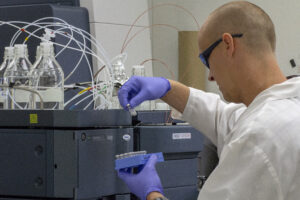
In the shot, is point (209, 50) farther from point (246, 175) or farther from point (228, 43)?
point (246, 175)

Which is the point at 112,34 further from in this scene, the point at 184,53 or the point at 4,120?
the point at 4,120

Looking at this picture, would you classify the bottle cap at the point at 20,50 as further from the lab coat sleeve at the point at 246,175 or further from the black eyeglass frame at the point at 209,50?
the lab coat sleeve at the point at 246,175

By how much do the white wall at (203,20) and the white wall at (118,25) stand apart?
2.64 feet

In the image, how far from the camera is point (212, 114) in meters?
1.65

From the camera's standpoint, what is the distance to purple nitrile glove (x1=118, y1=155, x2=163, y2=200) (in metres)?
1.18

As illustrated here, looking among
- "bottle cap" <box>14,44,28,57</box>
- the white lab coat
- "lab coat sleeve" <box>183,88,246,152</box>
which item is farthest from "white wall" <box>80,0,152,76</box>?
the white lab coat

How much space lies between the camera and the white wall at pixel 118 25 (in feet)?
10.3

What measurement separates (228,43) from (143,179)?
15.4 inches

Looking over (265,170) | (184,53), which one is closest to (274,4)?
(184,53)

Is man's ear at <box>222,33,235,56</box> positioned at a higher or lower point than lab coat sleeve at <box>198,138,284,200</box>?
higher

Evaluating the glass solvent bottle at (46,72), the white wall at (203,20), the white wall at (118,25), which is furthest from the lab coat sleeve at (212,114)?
the white wall at (203,20)

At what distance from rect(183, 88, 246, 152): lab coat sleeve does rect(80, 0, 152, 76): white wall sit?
1.50 meters

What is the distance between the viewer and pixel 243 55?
122cm

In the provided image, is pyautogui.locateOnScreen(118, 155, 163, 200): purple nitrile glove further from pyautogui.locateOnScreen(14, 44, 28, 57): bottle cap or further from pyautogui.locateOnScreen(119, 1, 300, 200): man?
pyautogui.locateOnScreen(14, 44, 28, 57): bottle cap
